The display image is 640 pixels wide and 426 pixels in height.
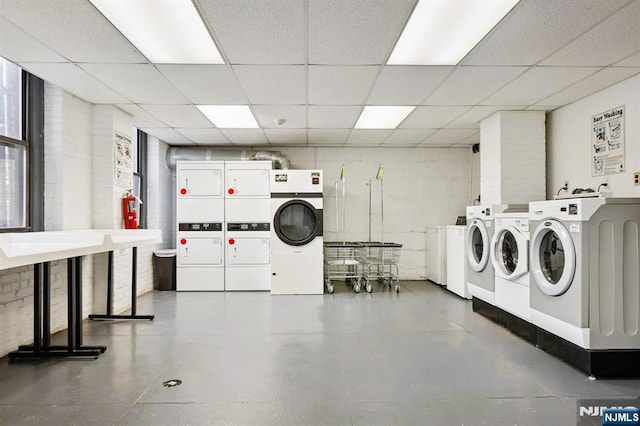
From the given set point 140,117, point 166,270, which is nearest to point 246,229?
point 166,270

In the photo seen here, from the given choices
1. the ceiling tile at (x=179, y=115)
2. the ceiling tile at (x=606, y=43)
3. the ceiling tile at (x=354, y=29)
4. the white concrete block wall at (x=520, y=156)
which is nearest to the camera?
the ceiling tile at (x=354, y=29)

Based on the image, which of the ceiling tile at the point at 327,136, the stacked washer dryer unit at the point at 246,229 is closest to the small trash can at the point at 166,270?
the stacked washer dryer unit at the point at 246,229

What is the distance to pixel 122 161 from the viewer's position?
4.64m

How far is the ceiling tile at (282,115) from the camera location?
445cm

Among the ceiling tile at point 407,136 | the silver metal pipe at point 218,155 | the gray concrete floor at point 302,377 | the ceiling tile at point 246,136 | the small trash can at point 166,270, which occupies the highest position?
Answer: the ceiling tile at point 246,136

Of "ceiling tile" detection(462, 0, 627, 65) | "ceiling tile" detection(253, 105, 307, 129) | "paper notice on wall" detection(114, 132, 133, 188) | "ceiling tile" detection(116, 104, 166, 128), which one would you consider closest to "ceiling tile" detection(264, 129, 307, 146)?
"ceiling tile" detection(253, 105, 307, 129)

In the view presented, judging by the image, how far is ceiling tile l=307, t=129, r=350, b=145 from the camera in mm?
5648

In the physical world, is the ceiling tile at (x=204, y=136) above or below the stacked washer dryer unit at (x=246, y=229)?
above

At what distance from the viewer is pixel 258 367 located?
9.32 feet

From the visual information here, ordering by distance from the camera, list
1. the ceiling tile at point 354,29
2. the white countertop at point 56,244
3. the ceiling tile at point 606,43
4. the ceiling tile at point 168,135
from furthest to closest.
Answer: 1. the ceiling tile at point 168,135
2. the ceiling tile at point 606,43
3. the ceiling tile at point 354,29
4. the white countertop at point 56,244

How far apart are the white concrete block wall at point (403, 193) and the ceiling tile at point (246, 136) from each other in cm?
115

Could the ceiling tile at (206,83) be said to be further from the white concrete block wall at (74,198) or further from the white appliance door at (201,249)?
the white appliance door at (201,249)

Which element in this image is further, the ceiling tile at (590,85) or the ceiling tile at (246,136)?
the ceiling tile at (246,136)

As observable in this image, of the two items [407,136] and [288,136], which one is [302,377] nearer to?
[288,136]
